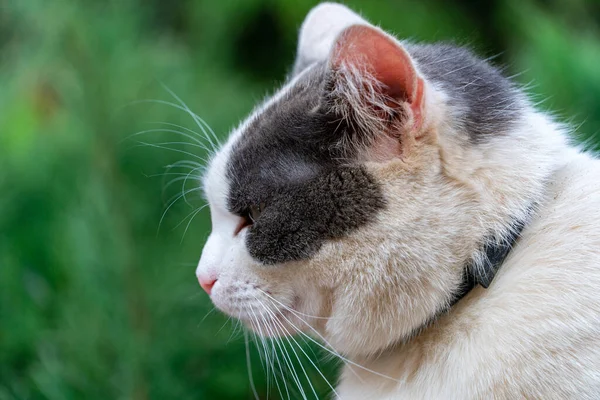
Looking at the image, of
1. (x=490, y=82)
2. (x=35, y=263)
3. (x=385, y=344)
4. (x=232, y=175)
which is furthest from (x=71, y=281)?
(x=490, y=82)

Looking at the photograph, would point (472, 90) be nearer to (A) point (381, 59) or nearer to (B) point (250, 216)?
(A) point (381, 59)

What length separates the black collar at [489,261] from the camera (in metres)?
0.77

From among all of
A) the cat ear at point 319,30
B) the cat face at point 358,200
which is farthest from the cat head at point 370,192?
the cat ear at point 319,30

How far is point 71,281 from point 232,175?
0.76 m

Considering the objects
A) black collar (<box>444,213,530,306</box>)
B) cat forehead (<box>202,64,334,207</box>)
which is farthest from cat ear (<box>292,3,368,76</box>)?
black collar (<box>444,213,530,306</box>)

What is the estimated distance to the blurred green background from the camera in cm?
131

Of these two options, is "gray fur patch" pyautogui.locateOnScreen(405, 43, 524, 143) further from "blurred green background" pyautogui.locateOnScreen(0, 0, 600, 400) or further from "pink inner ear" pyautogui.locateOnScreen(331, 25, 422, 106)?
"blurred green background" pyautogui.locateOnScreen(0, 0, 600, 400)

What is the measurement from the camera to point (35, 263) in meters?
1.56

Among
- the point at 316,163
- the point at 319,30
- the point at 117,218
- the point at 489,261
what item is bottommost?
the point at 117,218

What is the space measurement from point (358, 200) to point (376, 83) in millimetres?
134

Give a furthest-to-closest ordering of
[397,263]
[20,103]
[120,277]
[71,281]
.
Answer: [20,103] → [71,281] → [120,277] → [397,263]

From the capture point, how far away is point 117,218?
1315 millimetres

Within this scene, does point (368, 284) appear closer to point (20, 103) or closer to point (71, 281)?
point (71, 281)

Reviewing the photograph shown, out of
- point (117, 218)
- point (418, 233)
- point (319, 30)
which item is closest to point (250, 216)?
point (418, 233)
